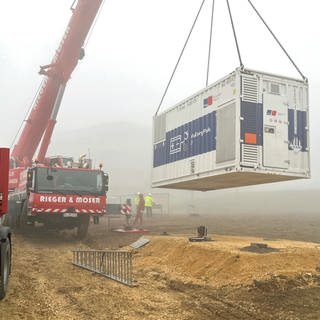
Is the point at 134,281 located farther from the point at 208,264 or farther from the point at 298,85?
the point at 298,85

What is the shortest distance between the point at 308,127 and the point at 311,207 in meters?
43.8

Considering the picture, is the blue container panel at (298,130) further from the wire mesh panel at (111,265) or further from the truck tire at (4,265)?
the truck tire at (4,265)

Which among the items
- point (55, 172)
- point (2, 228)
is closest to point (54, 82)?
point (55, 172)

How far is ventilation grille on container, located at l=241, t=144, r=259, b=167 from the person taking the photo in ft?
36.7

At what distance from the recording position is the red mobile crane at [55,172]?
14891mm

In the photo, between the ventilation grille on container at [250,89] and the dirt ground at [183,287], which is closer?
the dirt ground at [183,287]

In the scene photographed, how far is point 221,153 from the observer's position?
11.9m

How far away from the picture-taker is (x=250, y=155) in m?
11.3

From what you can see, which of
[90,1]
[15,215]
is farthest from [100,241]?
[90,1]

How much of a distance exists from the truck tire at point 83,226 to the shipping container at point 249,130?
399 centimetres

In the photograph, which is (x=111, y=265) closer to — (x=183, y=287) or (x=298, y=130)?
(x=183, y=287)

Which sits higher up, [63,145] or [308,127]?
[63,145]

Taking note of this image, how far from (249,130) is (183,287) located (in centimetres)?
436

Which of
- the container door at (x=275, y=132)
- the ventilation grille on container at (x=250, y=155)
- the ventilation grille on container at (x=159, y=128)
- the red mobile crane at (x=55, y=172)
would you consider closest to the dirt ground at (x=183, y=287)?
the ventilation grille on container at (x=250, y=155)
